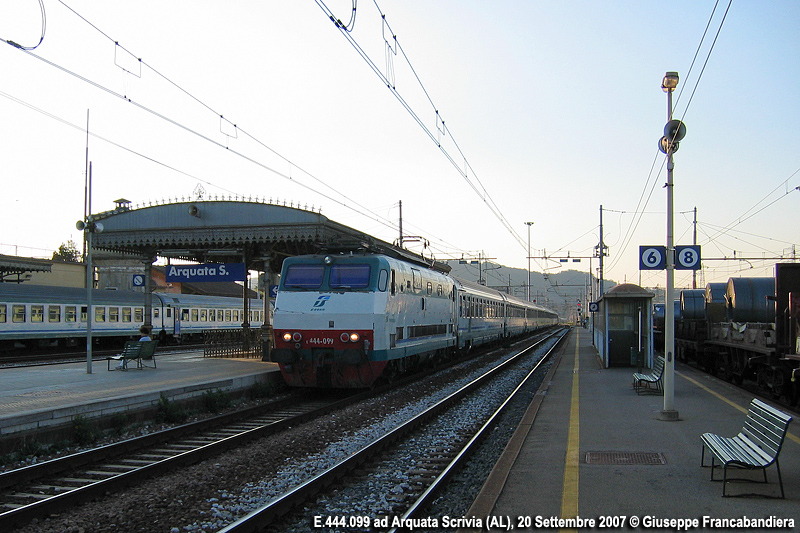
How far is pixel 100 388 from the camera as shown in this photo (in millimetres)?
12406

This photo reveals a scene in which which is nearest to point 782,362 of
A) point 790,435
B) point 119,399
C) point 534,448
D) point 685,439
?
point 790,435

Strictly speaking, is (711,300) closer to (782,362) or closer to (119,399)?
(782,362)

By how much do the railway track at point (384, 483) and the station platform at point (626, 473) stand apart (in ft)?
2.47

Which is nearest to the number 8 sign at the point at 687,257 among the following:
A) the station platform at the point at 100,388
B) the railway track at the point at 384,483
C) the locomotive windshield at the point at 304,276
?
the railway track at the point at 384,483

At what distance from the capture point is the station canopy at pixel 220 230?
62.6 feet

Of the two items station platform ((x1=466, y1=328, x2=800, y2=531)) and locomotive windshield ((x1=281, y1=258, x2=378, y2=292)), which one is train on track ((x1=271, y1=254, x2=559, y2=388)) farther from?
station platform ((x1=466, y1=328, x2=800, y2=531))

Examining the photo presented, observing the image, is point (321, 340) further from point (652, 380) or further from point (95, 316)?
point (95, 316)

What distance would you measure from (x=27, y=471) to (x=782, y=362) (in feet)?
41.6

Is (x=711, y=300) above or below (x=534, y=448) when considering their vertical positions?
above

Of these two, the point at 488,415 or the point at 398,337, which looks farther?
the point at 398,337

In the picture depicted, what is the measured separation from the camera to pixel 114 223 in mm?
20828

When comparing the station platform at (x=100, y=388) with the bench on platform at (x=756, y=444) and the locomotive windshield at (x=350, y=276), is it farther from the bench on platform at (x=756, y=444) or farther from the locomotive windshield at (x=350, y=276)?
the bench on platform at (x=756, y=444)

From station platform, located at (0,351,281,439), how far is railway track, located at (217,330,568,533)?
4.61m

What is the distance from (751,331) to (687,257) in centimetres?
479
